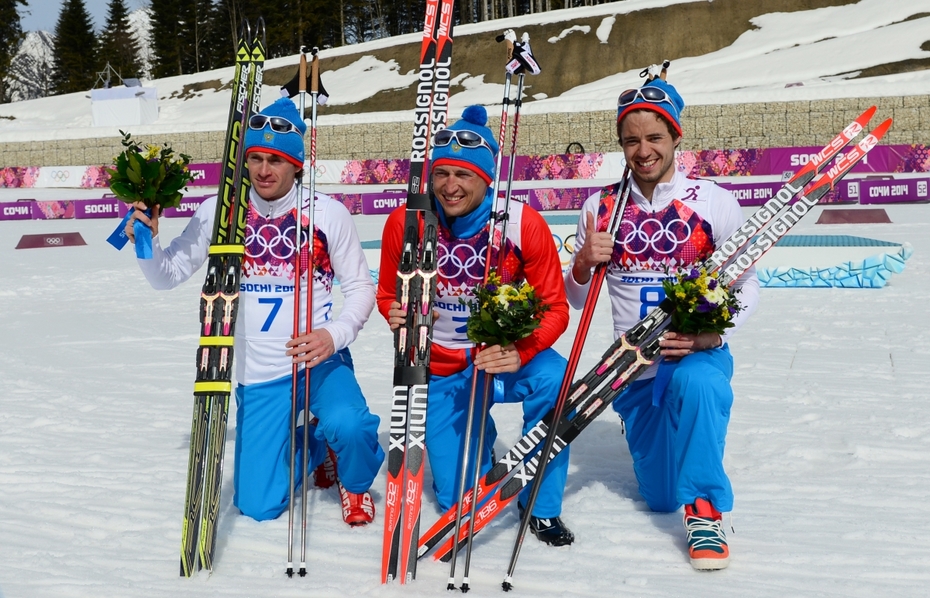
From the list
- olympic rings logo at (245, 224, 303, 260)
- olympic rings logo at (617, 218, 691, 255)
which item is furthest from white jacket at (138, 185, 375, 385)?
olympic rings logo at (617, 218, 691, 255)

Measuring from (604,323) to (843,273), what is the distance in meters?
2.79

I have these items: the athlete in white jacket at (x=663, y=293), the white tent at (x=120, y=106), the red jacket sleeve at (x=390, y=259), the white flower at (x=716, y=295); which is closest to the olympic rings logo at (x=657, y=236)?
the athlete in white jacket at (x=663, y=293)

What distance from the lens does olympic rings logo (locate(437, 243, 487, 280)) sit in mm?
3594

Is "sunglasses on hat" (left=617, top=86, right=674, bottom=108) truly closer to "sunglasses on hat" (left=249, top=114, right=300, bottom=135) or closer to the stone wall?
"sunglasses on hat" (left=249, top=114, right=300, bottom=135)

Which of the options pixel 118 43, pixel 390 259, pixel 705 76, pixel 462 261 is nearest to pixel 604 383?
pixel 462 261

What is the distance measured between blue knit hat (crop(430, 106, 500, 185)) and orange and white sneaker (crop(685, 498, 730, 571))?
4.70 feet

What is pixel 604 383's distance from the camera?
135 inches

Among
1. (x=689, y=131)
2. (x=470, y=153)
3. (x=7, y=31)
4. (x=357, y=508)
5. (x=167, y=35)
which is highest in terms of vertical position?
(x=167, y=35)

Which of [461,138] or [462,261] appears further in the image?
[462,261]

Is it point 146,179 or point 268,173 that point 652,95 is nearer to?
point 268,173

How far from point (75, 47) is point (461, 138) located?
65.2 meters

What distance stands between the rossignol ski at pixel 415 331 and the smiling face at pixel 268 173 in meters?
0.57

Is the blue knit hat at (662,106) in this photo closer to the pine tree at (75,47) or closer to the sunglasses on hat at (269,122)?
the sunglasses on hat at (269,122)

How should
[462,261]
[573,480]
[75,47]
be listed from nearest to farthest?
[462,261] → [573,480] → [75,47]
